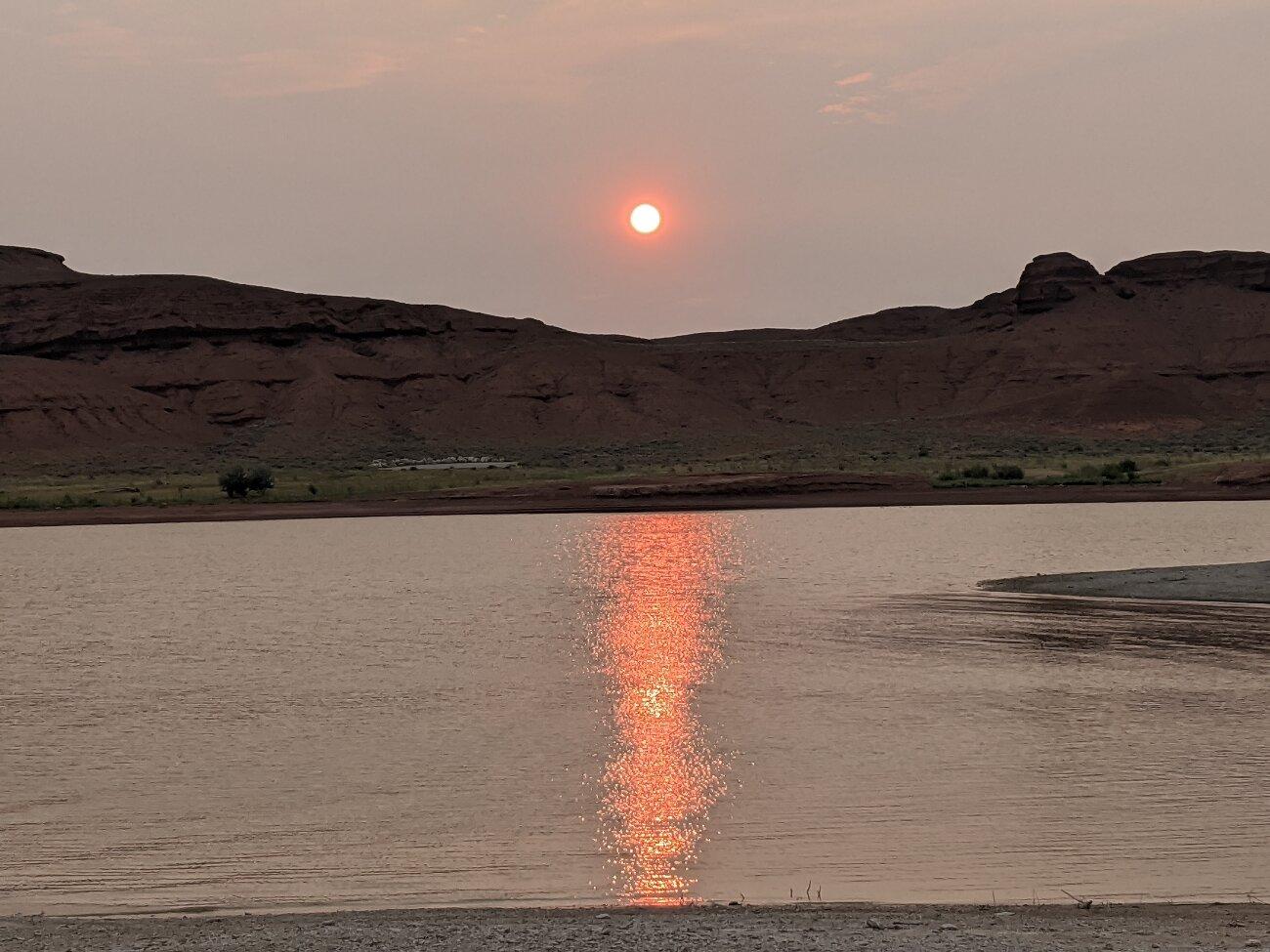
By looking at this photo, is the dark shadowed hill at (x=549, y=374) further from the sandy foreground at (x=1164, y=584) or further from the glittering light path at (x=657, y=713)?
the sandy foreground at (x=1164, y=584)

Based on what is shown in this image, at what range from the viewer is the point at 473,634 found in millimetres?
23844

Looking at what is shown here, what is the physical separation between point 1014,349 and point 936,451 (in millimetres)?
48120

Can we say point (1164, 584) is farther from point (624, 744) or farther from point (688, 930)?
point (688, 930)

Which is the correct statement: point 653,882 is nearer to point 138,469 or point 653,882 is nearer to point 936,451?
point 936,451

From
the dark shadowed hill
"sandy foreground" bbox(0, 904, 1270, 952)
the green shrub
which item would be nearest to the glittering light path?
"sandy foreground" bbox(0, 904, 1270, 952)

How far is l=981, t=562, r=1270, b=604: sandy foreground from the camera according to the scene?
88.2ft

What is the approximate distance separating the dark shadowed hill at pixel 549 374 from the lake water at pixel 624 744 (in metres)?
80.6

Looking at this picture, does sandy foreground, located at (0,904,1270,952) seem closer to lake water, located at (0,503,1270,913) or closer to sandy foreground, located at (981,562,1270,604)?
lake water, located at (0,503,1270,913)

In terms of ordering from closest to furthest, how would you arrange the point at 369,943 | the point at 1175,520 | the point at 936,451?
the point at 369,943 < the point at 1175,520 < the point at 936,451

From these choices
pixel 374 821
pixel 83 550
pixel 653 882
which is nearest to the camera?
pixel 653 882

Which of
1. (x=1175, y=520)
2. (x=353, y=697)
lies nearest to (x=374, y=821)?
(x=353, y=697)

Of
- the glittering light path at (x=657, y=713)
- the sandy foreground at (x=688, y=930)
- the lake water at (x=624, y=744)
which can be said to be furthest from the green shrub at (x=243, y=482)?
the sandy foreground at (x=688, y=930)

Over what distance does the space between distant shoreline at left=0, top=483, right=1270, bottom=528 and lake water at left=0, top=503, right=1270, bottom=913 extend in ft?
88.7

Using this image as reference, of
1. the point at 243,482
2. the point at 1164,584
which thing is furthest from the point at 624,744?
the point at 243,482
